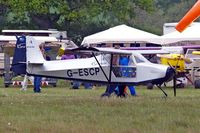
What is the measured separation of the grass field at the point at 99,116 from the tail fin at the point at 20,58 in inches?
283

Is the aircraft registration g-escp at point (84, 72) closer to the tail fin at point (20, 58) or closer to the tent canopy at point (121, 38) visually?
the tail fin at point (20, 58)

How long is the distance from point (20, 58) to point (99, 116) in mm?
11726

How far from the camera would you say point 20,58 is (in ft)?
86.8

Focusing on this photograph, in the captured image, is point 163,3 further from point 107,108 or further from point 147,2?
point 107,108

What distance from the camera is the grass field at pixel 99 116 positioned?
520 inches

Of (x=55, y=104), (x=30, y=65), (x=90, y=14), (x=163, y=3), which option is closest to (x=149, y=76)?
(x=30, y=65)

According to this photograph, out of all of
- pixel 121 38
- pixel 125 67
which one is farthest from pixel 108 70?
pixel 121 38

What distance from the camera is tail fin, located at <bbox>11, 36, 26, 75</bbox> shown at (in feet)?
85.1

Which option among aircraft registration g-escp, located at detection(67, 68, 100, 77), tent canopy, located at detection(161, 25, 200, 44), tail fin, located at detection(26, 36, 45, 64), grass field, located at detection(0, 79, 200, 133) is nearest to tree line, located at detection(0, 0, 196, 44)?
tent canopy, located at detection(161, 25, 200, 44)

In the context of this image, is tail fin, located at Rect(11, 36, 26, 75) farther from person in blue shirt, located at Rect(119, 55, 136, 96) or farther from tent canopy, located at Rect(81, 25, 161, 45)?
tent canopy, located at Rect(81, 25, 161, 45)

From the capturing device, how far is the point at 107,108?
16672mm

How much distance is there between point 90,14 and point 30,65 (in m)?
29.0

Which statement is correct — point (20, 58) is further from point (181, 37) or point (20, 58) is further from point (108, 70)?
point (181, 37)

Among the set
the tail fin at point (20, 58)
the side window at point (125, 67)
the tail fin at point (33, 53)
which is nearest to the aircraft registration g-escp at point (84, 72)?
the side window at point (125, 67)
